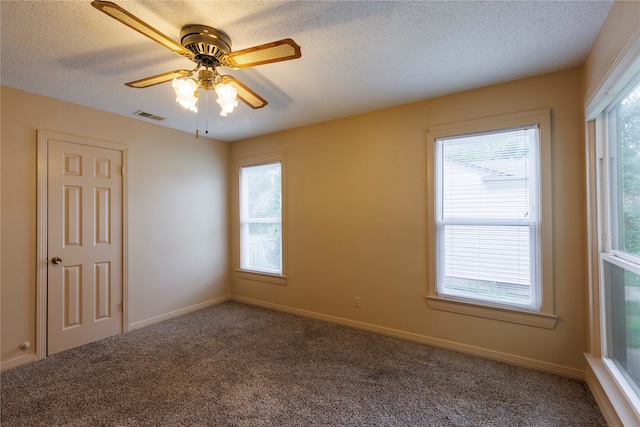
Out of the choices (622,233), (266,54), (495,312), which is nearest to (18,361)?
(266,54)

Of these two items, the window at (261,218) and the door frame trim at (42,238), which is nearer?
the door frame trim at (42,238)

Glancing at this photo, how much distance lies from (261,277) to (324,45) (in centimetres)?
314

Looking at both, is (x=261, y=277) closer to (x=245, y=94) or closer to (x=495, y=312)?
(x=245, y=94)

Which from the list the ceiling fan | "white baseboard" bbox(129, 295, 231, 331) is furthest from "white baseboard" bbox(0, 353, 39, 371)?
the ceiling fan

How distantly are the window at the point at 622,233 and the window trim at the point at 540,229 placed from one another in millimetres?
377

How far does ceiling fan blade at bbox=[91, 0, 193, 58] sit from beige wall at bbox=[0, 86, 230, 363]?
208 cm

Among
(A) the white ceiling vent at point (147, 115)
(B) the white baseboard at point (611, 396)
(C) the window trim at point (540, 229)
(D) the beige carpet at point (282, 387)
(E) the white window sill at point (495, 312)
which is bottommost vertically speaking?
(D) the beige carpet at point (282, 387)

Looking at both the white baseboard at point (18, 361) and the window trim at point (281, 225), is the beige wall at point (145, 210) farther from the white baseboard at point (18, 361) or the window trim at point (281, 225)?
the window trim at point (281, 225)

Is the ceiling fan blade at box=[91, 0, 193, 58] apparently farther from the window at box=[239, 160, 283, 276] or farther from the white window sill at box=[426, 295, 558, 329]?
the white window sill at box=[426, 295, 558, 329]

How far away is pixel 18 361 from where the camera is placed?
256cm

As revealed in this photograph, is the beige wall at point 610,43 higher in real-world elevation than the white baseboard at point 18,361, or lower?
higher

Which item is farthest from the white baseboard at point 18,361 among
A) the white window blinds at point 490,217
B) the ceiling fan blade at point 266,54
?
the white window blinds at point 490,217

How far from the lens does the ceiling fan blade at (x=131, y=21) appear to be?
1186mm

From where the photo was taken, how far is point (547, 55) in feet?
7.05
